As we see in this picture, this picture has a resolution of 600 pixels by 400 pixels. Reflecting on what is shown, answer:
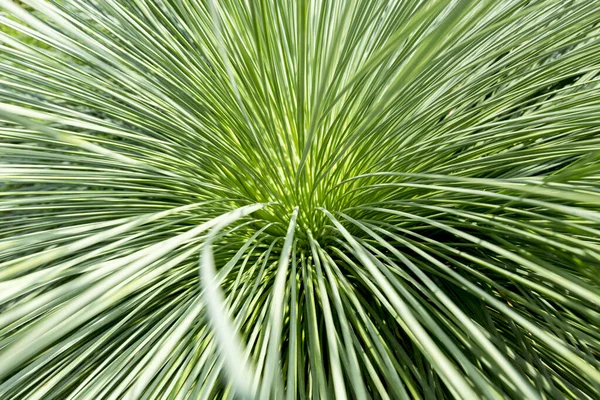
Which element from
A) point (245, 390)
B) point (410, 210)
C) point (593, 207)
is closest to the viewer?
point (245, 390)

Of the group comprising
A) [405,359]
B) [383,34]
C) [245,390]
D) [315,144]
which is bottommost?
[405,359]

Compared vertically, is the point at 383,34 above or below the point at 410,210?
above

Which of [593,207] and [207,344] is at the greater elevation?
[593,207]

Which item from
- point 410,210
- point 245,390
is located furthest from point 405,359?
point 245,390

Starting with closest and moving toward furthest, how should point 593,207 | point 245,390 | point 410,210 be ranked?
1. point 245,390
2. point 593,207
3. point 410,210

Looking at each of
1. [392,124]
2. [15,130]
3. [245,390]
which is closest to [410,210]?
[392,124]

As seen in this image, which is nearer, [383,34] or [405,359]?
[405,359]

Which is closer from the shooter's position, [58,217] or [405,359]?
[405,359]

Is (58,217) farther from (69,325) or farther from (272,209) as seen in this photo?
(69,325)

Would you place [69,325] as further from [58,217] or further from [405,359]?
[58,217]
